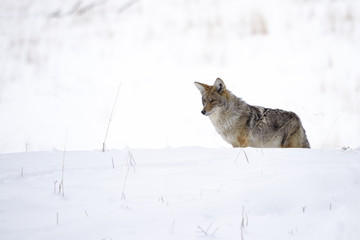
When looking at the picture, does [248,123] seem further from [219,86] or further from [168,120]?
[168,120]

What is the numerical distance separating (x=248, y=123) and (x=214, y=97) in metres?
0.73

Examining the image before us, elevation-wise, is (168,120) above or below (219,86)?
below

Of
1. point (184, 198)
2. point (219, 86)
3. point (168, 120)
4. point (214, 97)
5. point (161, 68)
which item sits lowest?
point (184, 198)

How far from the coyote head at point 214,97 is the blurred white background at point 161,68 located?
300 centimetres

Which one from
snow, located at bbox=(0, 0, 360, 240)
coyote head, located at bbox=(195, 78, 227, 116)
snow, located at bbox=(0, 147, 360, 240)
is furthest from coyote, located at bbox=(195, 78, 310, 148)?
snow, located at bbox=(0, 147, 360, 240)

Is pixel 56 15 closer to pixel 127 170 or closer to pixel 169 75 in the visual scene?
pixel 169 75

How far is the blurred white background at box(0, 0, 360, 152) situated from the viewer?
1002cm

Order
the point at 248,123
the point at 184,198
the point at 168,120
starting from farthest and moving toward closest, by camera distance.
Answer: the point at 168,120
the point at 248,123
the point at 184,198

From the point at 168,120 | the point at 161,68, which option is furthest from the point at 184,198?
the point at 161,68

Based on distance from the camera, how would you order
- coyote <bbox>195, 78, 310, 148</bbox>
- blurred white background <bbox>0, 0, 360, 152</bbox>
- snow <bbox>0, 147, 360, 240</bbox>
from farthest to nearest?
blurred white background <bbox>0, 0, 360, 152</bbox> → coyote <bbox>195, 78, 310, 148</bbox> → snow <bbox>0, 147, 360, 240</bbox>

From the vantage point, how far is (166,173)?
322 cm

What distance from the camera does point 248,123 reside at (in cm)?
604

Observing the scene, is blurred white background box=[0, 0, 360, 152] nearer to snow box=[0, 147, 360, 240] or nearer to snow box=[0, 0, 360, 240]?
snow box=[0, 0, 360, 240]

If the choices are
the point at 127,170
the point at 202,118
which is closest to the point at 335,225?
the point at 127,170
